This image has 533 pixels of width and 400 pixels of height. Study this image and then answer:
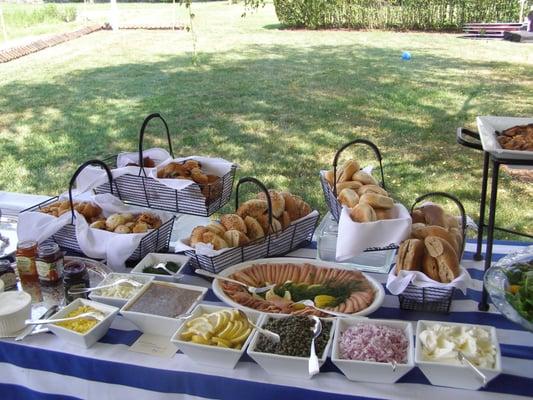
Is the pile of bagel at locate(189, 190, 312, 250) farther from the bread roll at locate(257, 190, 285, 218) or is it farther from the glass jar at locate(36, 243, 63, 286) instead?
the glass jar at locate(36, 243, 63, 286)

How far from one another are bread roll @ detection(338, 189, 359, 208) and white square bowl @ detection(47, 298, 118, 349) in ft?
2.05

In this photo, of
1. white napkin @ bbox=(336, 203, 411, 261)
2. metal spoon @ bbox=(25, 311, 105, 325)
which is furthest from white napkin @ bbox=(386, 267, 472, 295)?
metal spoon @ bbox=(25, 311, 105, 325)

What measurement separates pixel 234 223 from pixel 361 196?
1.12ft

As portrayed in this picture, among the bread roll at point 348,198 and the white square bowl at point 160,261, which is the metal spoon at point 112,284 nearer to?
the white square bowl at point 160,261

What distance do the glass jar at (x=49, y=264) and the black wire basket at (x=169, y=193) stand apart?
39 cm

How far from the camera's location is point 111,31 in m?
12.3

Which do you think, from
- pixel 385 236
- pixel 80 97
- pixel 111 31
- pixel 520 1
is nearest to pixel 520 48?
pixel 520 1

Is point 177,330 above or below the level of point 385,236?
below

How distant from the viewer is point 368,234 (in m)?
1.35

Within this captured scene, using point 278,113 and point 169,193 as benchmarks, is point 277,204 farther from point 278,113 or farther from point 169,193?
point 278,113

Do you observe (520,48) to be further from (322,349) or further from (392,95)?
(322,349)

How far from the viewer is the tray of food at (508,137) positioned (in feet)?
4.03

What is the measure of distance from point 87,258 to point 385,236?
2.72 ft

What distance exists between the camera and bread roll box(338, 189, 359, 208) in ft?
4.78
